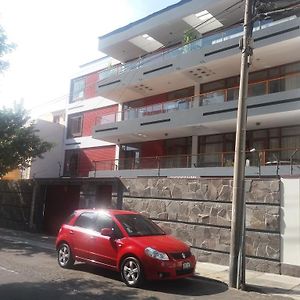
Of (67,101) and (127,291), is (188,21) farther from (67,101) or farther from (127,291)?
(127,291)

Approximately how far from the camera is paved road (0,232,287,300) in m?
8.91

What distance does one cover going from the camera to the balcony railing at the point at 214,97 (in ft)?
66.8

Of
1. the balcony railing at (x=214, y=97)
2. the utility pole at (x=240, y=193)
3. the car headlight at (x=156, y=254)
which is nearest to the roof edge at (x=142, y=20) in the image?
the balcony railing at (x=214, y=97)

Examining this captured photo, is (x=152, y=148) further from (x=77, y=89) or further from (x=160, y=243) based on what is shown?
(x=160, y=243)

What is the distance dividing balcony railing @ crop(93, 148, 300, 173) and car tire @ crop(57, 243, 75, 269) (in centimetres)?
882

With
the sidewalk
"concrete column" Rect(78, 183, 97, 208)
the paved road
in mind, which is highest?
"concrete column" Rect(78, 183, 97, 208)

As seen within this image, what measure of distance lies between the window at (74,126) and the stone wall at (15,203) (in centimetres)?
852

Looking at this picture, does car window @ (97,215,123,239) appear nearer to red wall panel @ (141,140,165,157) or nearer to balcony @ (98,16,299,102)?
balcony @ (98,16,299,102)

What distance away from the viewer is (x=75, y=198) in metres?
23.2

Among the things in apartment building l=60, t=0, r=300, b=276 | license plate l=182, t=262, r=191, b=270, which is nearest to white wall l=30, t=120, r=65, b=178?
apartment building l=60, t=0, r=300, b=276

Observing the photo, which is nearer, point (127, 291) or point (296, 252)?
point (127, 291)

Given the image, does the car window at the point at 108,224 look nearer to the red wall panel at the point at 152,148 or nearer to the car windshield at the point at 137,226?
the car windshield at the point at 137,226

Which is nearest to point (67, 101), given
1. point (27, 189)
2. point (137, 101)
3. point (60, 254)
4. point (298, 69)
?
point (137, 101)

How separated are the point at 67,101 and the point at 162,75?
42.3ft
